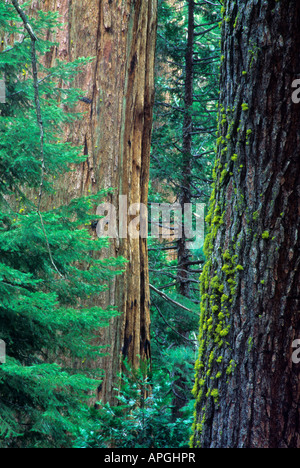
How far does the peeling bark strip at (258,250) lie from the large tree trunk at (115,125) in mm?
2051

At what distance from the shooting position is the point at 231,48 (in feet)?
7.54

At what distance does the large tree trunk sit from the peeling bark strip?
6.73 ft

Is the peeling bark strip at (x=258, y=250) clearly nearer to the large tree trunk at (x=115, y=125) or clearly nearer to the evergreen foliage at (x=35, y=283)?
the evergreen foliage at (x=35, y=283)

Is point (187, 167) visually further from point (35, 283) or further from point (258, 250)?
point (258, 250)

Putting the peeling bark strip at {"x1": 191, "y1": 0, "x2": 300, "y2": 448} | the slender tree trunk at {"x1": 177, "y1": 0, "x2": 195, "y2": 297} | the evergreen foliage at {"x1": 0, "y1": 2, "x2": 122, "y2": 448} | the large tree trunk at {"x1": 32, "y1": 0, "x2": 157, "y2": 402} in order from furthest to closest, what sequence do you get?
the slender tree trunk at {"x1": 177, "y1": 0, "x2": 195, "y2": 297} → the large tree trunk at {"x1": 32, "y1": 0, "x2": 157, "y2": 402} → the evergreen foliage at {"x1": 0, "y1": 2, "x2": 122, "y2": 448} → the peeling bark strip at {"x1": 191, "y1": 0, "x2": 300, "y2": 448}

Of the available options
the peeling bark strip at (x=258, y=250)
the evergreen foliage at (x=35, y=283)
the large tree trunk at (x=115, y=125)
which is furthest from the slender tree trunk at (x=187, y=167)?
the peeling bark strip at (x=258, y=250)

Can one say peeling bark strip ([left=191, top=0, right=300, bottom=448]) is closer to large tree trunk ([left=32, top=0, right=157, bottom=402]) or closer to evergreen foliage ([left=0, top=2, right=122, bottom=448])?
evergreen foliage ([left=0, top=2, right=122, bottom=448])

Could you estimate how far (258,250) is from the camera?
213cm

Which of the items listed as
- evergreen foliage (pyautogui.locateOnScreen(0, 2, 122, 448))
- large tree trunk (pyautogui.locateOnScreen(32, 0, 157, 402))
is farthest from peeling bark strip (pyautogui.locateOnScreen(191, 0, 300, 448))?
large tree trunk (pyautogui.locateOnScreen(32, 0, 157, 402))

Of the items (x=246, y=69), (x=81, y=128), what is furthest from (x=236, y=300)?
(x=81, y=128)

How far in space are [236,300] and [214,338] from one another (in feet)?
0.81

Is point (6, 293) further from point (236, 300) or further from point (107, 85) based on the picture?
point (107, 85)

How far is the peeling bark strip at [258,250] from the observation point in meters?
2.06

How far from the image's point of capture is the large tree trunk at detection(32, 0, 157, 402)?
4.21m
